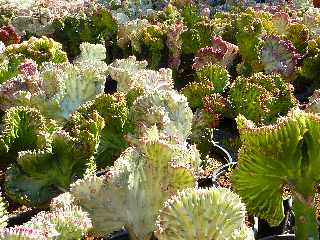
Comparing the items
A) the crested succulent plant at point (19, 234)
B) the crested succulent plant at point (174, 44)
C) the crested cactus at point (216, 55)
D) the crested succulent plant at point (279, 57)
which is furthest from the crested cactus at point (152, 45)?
the crested succulent plant at point (19, 234)

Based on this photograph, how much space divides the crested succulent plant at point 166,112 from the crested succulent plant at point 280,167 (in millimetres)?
496

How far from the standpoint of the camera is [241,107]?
10.8 ft

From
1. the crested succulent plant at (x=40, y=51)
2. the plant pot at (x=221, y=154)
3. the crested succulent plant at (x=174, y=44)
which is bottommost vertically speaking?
the plant pot at (x=221, y=154)

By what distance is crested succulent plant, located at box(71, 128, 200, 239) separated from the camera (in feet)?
6.19

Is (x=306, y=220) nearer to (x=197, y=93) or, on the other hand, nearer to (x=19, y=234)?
(x=19, y=234)

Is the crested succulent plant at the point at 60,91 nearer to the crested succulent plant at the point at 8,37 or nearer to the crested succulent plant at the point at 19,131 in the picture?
the crested succulent plant at the point at 19,131

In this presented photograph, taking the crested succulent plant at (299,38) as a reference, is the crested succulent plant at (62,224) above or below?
below

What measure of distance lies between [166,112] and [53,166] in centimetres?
59

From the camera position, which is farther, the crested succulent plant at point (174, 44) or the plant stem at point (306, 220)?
the crested succulent plant at point (174, 44)

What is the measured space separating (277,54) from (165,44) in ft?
3.71

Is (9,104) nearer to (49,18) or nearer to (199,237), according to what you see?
(199,237)

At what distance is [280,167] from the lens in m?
1.93

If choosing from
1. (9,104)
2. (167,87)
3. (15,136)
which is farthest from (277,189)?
(9,104)

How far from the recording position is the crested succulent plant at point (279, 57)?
13.1ft
